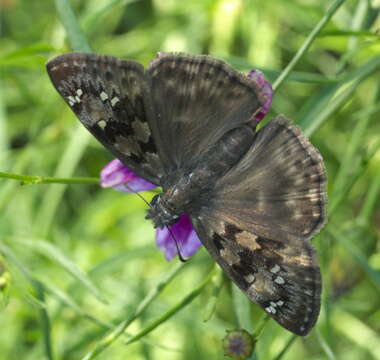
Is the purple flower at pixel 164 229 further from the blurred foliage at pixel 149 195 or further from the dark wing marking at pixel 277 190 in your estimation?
the blurred foliage at pixel 149 195

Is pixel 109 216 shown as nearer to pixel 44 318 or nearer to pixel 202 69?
pixel 44 318

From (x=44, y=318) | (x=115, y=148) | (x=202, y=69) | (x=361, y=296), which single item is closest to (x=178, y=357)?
(x=361, y=296)

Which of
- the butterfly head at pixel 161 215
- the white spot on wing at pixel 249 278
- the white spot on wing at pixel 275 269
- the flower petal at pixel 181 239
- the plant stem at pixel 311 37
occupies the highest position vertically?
the plant stem at pixel 311 37

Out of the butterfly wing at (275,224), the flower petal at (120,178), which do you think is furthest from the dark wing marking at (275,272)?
the flower petal at (120,178)

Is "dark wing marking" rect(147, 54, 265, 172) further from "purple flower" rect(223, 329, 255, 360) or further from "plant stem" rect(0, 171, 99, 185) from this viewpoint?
"purple flower" rect(223, 329, 255, 360)

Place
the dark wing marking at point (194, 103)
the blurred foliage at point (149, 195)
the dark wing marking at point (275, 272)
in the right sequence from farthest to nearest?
the blurred foliage at point (149, 195) < the dark wing marking at point (194, 103) < the dark wing marking at point (275, 272)

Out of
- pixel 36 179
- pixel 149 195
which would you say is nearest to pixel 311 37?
pixel 36 179

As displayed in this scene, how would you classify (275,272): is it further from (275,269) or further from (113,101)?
(113,101)
